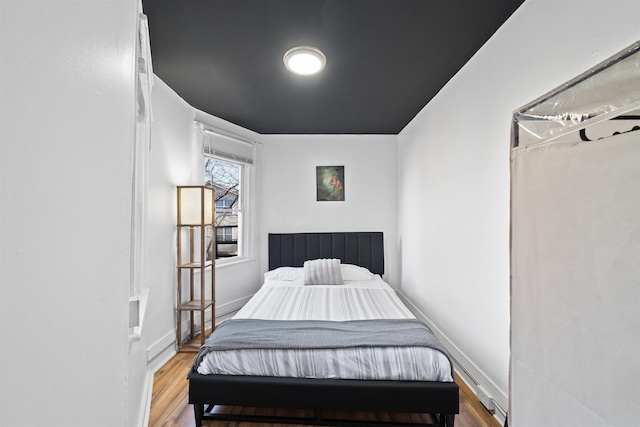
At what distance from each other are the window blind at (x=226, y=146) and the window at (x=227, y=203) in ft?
0.43

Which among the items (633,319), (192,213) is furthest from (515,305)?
(192,213)

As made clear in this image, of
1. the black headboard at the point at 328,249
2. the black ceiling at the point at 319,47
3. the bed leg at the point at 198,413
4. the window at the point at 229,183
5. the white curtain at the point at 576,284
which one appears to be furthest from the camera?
the black headboard at the point at 328,249

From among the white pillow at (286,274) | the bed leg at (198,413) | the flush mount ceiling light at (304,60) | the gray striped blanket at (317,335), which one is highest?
the flush mount ceiling light at (304,60)

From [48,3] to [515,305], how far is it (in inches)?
60.4

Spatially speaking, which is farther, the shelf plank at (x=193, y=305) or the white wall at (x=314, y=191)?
the white wall at (x=314, y=191)

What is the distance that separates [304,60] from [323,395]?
2.31m

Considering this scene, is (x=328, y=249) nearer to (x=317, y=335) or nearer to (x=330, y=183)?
(x=330, y=183)

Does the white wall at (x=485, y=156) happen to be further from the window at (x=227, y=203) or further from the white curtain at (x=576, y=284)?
the window at (x=227, y=203)

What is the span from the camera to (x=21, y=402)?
0.32m

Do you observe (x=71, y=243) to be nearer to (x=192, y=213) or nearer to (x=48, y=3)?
(x=48, y=3)

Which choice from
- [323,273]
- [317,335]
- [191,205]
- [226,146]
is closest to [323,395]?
[317,335]

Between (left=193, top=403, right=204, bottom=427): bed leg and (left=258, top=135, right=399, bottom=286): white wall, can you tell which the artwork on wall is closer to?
(left=258, top=135, right=399, bottom=286): white wall

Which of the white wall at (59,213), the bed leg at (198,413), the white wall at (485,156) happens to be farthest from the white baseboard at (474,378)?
the white wall at (59,213)

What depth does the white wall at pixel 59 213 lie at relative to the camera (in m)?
0.31
